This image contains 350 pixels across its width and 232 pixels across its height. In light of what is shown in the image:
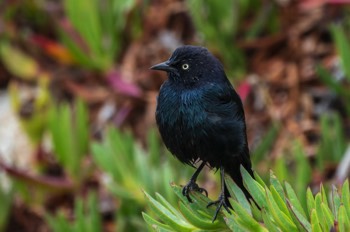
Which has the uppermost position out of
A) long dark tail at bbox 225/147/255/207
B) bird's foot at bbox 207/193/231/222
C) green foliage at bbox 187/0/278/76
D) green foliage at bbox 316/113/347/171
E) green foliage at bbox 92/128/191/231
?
green foliage at bbox 187/0/278/76

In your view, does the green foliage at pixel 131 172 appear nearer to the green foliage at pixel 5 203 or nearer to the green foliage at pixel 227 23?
the green foliage at pixel 5 203

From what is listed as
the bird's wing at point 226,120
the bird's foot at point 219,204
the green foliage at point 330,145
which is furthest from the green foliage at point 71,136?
the bird's foot at point 219,204

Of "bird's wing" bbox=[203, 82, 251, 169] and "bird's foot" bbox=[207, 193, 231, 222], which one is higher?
"bird's wing" bbox=[203, 82, 251, 169]

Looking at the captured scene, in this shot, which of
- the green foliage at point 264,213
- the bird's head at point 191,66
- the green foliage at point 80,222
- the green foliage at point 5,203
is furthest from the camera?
the green foliage at point 5,203

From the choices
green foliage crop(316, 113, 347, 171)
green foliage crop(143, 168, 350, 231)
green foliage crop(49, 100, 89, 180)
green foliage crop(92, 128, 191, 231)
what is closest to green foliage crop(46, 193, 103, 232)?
green foliage crop(92, 128, 191, 231)

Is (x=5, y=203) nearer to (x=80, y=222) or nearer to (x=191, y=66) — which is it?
Result: (x=80, y=222)

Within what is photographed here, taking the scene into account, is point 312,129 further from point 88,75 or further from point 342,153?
point 88,75

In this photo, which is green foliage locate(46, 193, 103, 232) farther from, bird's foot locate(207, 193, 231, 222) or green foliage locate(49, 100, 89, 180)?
bird's foot locate(207, 193, 231, 222)

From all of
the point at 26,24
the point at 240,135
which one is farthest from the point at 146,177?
the point at 26,24
